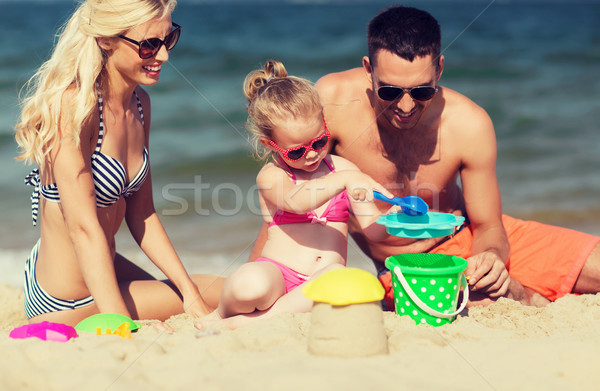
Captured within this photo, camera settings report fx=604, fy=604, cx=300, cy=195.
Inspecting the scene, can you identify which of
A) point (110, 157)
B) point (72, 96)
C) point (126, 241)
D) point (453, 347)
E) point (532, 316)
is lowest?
point (126, 241)

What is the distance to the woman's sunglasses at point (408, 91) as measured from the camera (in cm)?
330

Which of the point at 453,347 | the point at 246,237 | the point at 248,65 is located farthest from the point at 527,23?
the point at 453,347

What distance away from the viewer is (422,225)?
258 centimetres

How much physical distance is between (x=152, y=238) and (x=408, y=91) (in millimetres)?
1724

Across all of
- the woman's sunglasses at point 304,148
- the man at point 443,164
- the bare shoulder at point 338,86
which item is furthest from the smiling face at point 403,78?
the woman's sunglasses at point 304,148

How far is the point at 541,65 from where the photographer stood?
39.2 ft

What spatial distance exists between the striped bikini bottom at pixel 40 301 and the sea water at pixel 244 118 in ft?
4.80

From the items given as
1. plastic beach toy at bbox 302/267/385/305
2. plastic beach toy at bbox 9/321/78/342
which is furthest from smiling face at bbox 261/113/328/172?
plastic beach toy at bbox 9/321/78/342

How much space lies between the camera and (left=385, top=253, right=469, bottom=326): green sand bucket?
2723mm

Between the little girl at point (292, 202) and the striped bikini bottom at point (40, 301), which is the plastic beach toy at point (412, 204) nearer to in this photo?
the little girl at point (292, 202)

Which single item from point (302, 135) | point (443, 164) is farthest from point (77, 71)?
point (443, 164)

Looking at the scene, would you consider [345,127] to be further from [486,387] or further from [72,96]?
[486,387]

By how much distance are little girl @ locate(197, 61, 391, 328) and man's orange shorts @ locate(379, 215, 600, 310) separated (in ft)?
1.82

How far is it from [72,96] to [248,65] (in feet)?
32.0
